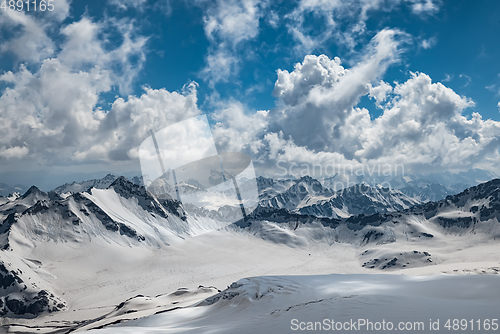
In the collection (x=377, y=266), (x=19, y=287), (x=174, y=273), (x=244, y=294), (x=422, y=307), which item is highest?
(x=422, y=307)

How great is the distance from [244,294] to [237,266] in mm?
150868

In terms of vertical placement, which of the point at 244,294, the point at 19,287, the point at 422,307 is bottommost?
the point at 19,287

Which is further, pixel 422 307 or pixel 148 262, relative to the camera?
pixel 148 262

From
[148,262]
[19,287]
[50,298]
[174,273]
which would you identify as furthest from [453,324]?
[148,262]

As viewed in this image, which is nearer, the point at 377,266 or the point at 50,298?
the point at 50,298

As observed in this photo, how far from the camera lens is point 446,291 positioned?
127 ft

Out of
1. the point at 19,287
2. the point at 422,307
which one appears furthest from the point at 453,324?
the point at 19,287

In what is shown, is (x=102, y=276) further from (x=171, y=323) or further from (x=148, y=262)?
(x=171, y=323)

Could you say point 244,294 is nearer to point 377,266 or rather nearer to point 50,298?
point 50,298

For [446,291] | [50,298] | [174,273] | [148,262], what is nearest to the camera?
[446,291]

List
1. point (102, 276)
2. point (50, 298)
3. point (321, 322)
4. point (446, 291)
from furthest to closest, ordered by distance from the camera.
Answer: point (102, 276), point (50, 298), point (446, 291), point (321, 322)

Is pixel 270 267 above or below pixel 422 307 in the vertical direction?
below

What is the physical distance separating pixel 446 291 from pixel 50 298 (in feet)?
459

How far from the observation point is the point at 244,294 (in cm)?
5031
